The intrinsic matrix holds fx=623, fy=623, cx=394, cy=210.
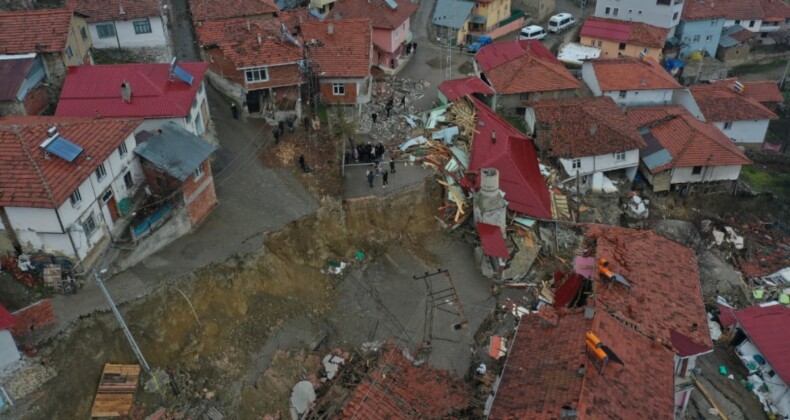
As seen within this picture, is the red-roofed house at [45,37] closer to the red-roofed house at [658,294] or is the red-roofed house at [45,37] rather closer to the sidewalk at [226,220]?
the sidewalk at [226,220]

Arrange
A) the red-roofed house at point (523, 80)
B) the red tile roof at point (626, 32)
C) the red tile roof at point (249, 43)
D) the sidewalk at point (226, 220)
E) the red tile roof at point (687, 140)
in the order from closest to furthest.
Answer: the sidewalk at point (226, 220), the red tile roof at point (249, 43), the red tile roof at point (687, 140), the red-roofed house at point (523, 80), the red tile roof at point (626, 32)

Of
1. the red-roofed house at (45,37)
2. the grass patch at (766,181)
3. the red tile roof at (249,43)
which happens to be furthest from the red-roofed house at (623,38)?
the red-roofed house at (45,37)

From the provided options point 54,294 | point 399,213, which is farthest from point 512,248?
point 54,294

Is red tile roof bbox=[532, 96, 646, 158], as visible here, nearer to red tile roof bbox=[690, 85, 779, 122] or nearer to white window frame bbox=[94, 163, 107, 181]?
red tile roof bbox=[690, 85, 779, 122]

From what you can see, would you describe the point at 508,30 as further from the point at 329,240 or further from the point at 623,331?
the point at 623,331

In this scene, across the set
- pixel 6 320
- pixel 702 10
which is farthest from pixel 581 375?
pixel 702 10

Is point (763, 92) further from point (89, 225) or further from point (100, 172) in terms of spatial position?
point (89, 225)
